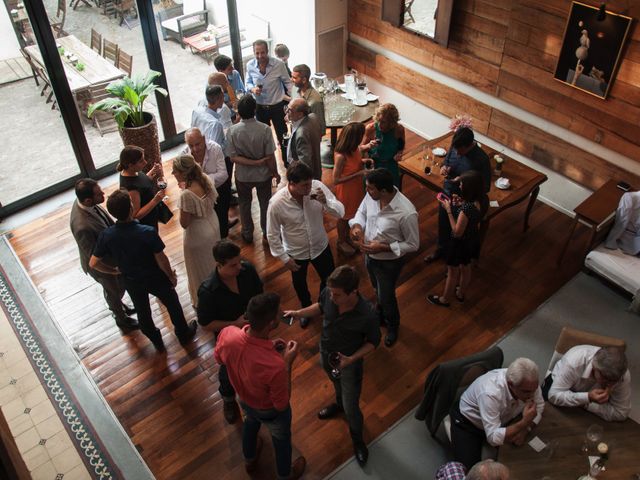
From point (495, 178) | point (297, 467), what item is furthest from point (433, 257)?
point (297, 467)

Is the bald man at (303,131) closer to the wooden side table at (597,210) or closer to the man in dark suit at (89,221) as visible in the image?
the man in dark suit at (89,221)

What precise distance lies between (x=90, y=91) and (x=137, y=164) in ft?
8.62

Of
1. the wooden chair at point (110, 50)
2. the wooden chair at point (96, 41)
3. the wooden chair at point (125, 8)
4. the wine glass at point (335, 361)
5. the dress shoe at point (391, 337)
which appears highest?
the wooden chair at point (125, 8)

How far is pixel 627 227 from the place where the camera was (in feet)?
16.7

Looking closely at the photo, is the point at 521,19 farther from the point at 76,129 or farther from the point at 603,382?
the point at 76,129

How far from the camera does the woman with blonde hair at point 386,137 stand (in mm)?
5039

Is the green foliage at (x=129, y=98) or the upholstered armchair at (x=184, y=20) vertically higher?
the upholstered armchair at (x=184, y=20)

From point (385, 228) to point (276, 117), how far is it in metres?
3.13

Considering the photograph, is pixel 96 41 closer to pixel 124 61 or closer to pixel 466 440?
pixel 124 61

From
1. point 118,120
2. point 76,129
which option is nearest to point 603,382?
point 118,120

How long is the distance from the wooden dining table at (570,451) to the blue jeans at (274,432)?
1.26 metres

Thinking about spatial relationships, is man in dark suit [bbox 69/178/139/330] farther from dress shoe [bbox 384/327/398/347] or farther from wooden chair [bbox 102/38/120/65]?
wooden chair [bbox 102/38/120/65]

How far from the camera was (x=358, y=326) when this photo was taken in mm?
3363

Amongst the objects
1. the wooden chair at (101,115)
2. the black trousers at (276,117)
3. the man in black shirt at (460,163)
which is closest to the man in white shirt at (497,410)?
the man in black shirt at (460,163)
